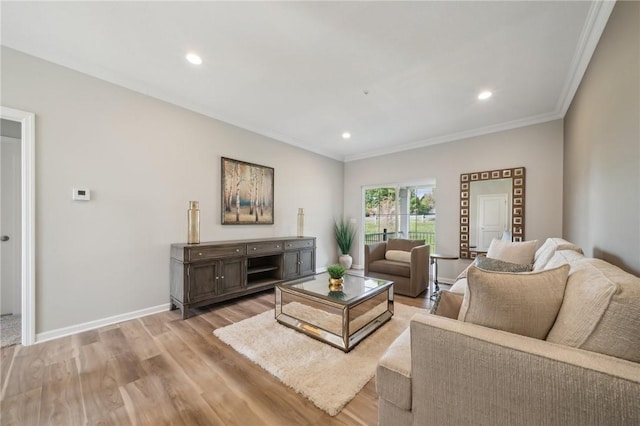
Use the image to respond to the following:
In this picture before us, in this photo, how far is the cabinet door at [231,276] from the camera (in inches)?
124

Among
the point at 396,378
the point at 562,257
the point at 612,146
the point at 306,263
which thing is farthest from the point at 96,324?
the point at 612,146

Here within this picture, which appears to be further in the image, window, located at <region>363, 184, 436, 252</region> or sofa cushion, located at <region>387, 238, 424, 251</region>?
window, located at <region>363, 184, 436, 252</region>

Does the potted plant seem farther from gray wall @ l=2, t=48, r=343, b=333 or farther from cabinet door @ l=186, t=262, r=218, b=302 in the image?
cabinet door @ l=186, t=262, r=218, b=302

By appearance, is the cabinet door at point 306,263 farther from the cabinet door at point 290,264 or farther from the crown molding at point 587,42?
the crown molding at point 587,42

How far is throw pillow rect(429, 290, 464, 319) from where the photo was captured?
1511 mm

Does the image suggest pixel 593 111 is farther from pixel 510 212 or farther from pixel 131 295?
pixel 131 295

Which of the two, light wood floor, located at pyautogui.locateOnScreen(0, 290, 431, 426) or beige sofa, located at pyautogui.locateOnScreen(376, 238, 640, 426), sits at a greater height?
beige sofa, located at pyautogui.locateOnScreen(376, 238, 640, 426)

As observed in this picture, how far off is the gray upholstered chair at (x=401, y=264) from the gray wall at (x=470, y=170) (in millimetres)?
785

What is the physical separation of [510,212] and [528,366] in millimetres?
3798

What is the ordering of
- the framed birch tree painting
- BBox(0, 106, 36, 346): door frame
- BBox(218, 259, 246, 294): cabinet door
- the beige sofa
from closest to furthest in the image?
the beige sofa < BBox(0, 106, 36, 346): door frame < BBox(218, 259, 246, 294): cabinet door < the framed birch tree painting

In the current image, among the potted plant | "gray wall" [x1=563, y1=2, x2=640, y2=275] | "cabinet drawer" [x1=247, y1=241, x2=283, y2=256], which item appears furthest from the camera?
the potted plant

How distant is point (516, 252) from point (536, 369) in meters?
2.21

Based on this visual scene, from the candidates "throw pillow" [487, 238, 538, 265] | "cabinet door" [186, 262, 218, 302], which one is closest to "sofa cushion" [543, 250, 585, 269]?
"throw pillow" [487, 238, 538, 265]

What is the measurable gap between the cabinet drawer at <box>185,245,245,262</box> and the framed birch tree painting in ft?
1.94
